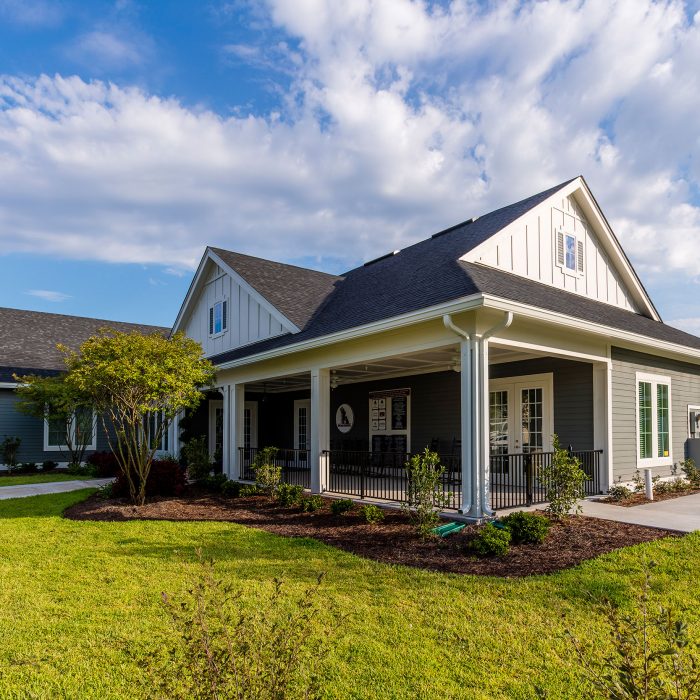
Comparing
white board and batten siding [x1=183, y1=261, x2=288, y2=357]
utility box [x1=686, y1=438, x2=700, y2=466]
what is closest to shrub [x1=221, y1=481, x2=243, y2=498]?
white board and batten siding [x1=183, y1=261, x2=288, y2=357]

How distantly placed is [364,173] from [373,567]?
1055cm

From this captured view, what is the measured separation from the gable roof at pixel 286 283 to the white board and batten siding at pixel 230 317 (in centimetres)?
39

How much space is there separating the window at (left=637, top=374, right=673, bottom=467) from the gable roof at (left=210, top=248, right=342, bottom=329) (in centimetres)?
779

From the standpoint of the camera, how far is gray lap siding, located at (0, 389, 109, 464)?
60.5 ft

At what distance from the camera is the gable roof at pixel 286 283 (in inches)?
540

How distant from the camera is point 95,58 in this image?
1006cm

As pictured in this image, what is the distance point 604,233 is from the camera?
13.1 m

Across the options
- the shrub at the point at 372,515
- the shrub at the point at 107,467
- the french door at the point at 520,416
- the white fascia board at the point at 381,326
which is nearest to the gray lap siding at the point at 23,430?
the shrub at the point at 107,467

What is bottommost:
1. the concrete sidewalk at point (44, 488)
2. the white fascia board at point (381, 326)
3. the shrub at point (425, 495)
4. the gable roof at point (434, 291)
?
the concrete sidewalk at point (44, 488)

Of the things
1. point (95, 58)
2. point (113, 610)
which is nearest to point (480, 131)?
point (95, 58)

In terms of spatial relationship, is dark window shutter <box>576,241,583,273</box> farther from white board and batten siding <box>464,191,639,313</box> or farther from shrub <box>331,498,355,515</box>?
shrub <box>331,498,355,515</box>

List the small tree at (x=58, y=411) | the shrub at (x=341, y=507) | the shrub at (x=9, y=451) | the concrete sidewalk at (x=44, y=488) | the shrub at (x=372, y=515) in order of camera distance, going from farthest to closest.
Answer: the shrub at (x=9, y=451) < the small tree at (x=58, y=411) < the concrete sidewalk at (x=44, y=488) < the shrub at (x=341, y=507) < the shrub at (x=372, y=515)

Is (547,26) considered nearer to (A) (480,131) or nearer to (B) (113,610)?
(A) (480,131)

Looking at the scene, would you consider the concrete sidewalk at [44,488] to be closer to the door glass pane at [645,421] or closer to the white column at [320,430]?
the white column at [320,430]
